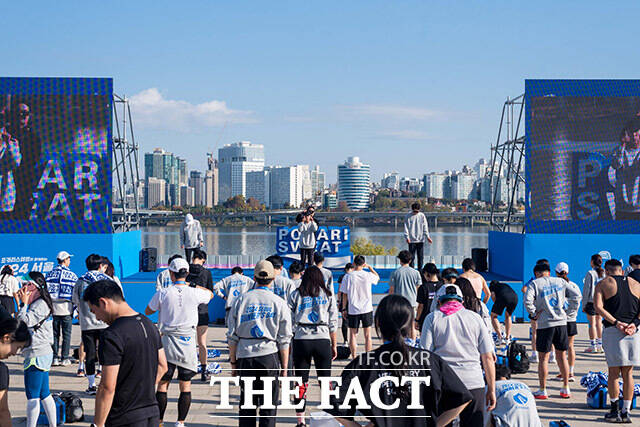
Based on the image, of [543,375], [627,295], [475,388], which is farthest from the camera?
[543,375]

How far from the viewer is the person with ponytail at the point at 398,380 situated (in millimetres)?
3006

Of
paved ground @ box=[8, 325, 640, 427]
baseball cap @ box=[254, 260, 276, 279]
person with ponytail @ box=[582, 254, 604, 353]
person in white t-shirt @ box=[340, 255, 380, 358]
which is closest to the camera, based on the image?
baseball cap @ box=[254, 260, 276, 279]

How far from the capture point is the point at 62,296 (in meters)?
9.84

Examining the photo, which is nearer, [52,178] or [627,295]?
[627,295]

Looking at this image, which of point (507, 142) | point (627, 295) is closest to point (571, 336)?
point (627, 295)

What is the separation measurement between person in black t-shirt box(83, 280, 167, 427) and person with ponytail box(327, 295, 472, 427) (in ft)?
4.32

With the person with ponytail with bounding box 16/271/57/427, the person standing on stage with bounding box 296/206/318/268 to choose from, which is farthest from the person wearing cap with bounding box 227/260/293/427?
the person standing on stage with bounding box 296/206/318/268

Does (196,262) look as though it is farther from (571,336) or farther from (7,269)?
(571,336)

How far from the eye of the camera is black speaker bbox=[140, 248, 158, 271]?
18.2 metres

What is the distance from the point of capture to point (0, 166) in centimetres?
1489

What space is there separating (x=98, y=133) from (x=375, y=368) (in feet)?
44.8

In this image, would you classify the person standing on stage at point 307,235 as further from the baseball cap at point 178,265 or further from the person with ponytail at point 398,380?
the person with ponytail at point 398,380

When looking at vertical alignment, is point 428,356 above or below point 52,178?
below

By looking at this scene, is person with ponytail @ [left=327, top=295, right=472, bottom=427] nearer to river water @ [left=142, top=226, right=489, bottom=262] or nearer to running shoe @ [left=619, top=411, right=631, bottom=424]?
running shoe @ [left=619, top=411, right=631, bottom=424]
